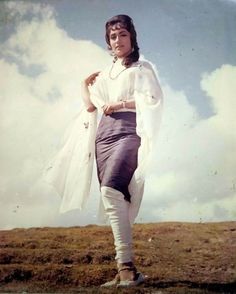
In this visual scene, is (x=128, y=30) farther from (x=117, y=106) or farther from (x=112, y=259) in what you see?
(x=112, y=259)

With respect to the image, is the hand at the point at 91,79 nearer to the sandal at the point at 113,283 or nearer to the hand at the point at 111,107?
the hand at the point at 111,107

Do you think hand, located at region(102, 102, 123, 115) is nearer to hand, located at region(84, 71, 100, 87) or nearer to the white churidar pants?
hand, located at region(84, 71, 100, 87)

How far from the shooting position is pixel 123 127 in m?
3.96

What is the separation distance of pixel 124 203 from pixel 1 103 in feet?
3.94

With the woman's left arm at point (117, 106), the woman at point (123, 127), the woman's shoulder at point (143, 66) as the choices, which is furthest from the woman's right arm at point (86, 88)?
the woman's shoulder at point (143, 66)

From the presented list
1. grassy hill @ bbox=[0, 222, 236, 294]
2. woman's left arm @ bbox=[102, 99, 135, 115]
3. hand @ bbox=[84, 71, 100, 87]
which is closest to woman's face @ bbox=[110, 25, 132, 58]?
hand @ bbox=[84, 71, 100, 87]

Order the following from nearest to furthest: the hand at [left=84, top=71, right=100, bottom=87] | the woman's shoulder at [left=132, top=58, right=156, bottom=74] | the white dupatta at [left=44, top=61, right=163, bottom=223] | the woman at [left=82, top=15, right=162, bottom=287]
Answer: the woman at [left=82, top=15, right=162, bottom=287]
the white dupatta at [left=44, top=61, right=163, bottom=223]
the woman's shoulder at [left=132, top=58, right=156, bottom=74]
the hand at [left=84, top=71, right=100, bottom=87]

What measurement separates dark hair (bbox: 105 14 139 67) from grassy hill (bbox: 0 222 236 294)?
1.18m

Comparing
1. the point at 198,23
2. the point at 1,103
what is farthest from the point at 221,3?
the point at 1,103

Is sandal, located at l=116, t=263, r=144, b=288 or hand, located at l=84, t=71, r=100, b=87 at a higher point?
hand, located at l=84, t=71, r=100, b=87

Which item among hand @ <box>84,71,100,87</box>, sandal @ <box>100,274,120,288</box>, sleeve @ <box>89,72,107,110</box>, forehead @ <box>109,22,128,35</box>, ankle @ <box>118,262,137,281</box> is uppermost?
forehead @ <box>109,22,128,35</box>

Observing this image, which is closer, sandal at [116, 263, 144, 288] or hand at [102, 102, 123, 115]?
sandal at [116, 263, 144, 288]

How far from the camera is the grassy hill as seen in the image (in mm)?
3668

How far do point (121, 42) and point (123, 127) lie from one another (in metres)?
0.63
